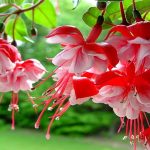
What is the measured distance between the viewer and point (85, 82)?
1.01ft

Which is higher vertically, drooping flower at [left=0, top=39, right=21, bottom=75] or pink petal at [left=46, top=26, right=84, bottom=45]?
pink petal at [left=46, top=26, right=84, bottom=45]

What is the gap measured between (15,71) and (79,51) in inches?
4.3

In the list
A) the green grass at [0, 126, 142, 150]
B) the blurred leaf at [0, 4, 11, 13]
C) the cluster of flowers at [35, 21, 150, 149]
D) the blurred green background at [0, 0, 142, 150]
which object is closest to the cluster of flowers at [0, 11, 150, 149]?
the cluster of flowers at [35, 21, 150, 149]

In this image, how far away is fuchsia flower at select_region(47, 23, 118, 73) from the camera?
301 mm

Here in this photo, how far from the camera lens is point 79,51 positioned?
312 mm

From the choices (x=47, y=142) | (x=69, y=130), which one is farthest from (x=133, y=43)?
(x=69, y=130)

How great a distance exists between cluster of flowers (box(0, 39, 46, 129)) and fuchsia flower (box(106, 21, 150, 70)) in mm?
109

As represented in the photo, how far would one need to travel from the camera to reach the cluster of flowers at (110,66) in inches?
11.5

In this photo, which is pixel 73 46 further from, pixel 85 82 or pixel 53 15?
pixel 53 15

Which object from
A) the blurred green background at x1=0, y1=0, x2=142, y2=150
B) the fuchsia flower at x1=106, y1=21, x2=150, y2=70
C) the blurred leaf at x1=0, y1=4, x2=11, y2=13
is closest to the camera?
the fuchsia flower at x1=106, y1=21, x2=150, y2=70

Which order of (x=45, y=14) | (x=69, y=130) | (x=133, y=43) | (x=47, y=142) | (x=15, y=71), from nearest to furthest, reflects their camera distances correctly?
(x=133, y=43) → (x=15, y=71) → (x=45, y=14) → (x=47, y=142) → (x=69, y=130)

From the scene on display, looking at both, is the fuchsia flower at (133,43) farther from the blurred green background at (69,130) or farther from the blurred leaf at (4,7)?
the blurred green background at (69,130)

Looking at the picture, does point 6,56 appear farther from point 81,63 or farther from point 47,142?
point 47,142

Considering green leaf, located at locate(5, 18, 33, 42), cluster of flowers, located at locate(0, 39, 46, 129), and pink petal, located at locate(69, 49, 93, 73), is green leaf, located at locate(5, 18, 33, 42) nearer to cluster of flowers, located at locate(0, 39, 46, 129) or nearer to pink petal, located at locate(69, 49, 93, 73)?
cluster of flowers, located at locate(0, 39, 46, 129)
